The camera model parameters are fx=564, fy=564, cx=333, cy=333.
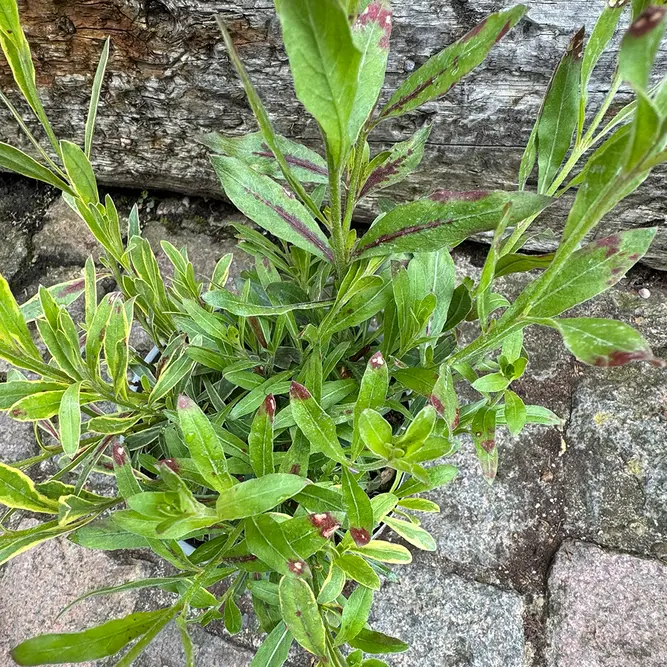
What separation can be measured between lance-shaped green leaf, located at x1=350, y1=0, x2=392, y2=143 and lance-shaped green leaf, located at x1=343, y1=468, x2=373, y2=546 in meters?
0.29

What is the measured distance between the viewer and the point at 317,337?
1.92 feet

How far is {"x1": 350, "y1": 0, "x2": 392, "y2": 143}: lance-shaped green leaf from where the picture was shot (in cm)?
39

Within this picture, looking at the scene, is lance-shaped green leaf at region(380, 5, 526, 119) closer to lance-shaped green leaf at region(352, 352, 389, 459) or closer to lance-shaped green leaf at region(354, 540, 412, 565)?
lance-shaped green leaf at region(352, 352, 389, 459)

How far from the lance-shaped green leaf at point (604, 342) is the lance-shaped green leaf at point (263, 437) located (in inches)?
Result: 10.1

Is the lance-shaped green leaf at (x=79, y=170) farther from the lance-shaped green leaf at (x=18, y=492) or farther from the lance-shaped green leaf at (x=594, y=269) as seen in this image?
the lance-shaped green leaf at (x=594, y=269)

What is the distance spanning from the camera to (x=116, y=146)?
110 cm

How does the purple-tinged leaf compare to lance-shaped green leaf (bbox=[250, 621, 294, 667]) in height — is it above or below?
above

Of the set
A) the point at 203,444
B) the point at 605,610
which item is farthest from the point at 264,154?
the point at 605,610

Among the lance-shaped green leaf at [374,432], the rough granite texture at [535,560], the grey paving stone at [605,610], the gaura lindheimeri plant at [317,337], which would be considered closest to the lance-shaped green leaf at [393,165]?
the gaura lindheimeri plant at [317,337]

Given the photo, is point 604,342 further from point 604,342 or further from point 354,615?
point 354,615

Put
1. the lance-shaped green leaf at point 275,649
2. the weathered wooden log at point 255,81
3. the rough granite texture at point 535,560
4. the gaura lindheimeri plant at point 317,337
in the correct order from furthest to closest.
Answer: the rough granite texture at point 535,560, the weathered wooden log at point 255,81, the lance-shaped green leaf at point 275,649, the gaura lindheimeri plant at point 317,337

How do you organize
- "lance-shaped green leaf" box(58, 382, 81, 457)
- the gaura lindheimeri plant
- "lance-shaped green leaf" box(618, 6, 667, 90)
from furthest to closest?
"lance-shaped green leaf" box(58, 382, 81, 457) → the gaura lindheimeri plant → "lance-shaped green leaf" box(618, 6, 667, 90)

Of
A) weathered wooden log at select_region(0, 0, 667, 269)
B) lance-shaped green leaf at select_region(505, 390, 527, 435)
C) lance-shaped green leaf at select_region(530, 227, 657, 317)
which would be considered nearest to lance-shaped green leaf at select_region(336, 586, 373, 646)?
lance-shaped green leaf at select_region(505, 390, 527, 435)

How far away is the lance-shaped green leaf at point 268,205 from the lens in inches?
20.0
